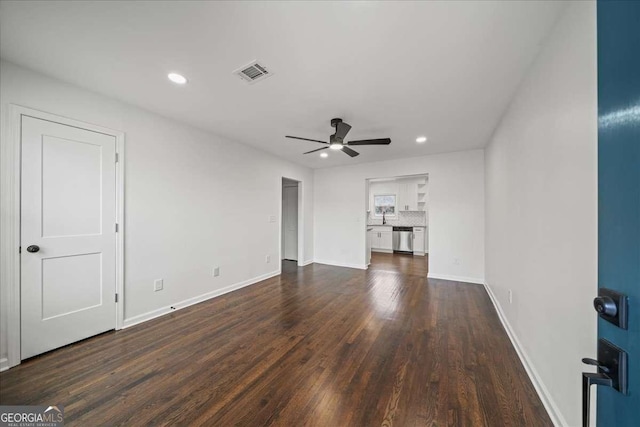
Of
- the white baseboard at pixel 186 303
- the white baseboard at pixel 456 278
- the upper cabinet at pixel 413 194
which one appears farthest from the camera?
the upper cabinet at pixel 413 194

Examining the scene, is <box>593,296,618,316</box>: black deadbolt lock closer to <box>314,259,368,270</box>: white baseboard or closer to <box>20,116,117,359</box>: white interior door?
<box>20,116,117,359</box>: white interior door

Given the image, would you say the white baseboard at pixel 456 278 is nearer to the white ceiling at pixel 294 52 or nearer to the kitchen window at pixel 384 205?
the white ceiling at pixel 294 52

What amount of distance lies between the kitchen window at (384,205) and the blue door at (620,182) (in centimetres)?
731

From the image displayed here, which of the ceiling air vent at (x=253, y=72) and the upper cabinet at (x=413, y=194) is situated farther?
the upper cabinet at (x=413, y=194)

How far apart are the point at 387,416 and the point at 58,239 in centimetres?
316

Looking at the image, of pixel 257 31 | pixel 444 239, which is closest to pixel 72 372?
pixel 257 31

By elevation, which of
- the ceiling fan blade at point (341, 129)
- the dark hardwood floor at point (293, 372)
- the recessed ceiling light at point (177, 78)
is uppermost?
the recessed ceiling light at point (177, 78)

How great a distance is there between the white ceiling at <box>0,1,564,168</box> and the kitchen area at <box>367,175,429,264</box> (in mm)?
4605

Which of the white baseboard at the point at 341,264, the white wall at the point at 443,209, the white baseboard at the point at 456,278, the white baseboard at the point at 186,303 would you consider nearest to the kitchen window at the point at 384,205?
the white wall at the point at 443,209

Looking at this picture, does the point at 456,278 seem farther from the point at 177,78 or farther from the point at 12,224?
the point at 12,224

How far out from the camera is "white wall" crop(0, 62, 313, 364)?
2.16 metres

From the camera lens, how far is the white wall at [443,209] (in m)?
4.21

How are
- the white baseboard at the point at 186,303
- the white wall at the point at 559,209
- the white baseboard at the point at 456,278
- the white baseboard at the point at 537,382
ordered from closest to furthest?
the white wall at the point at 559,209 → the white baseboard at the point at 537,382 → the white baseboard at the point at 186,303 → the white baseboard at the point at 456,278

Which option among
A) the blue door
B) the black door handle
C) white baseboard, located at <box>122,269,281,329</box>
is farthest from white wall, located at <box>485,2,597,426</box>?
white baseboard, located at <box>122,269,281,329</box>
